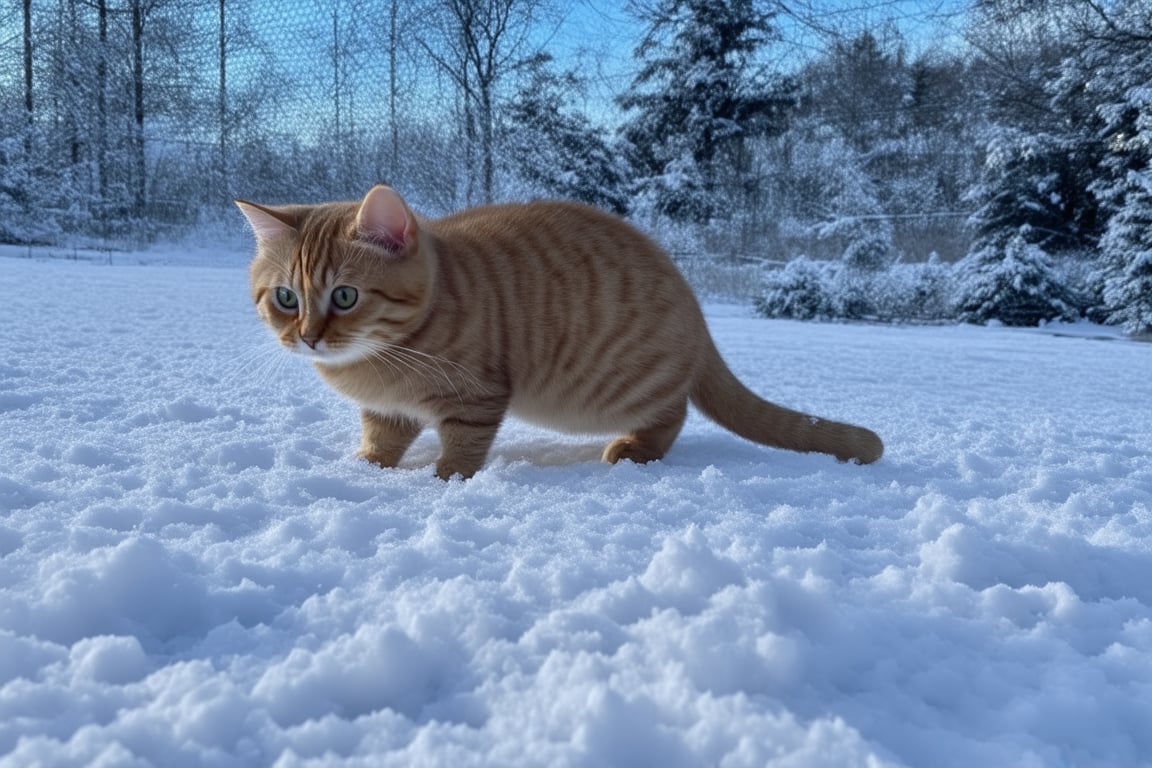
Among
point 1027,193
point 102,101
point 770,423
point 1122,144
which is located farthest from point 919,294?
point 102,101

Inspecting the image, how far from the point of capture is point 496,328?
135 centimetres

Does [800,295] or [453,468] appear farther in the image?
[800,295]

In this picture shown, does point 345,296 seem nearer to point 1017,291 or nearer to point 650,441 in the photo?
point 650,441

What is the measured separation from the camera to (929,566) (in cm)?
79

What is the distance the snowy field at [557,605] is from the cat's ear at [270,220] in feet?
1.19

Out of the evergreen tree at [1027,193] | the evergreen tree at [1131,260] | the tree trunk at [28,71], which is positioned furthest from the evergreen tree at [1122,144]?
the tree trunk at [28,71]

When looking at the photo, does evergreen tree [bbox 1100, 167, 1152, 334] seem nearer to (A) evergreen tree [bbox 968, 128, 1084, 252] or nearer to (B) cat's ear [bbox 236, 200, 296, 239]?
(A) evergreen tree [bbox 968, 128, 1084, 252]

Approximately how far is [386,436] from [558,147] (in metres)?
6.45

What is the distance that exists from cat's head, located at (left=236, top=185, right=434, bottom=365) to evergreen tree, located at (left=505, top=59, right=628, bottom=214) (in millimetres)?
5922

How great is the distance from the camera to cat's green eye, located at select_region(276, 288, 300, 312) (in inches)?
50.6

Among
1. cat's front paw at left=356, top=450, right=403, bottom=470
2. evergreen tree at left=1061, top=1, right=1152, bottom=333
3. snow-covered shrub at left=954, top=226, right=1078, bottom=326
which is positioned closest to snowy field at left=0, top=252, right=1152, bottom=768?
cat's front paw at left=356, top=450, right=403, bottom=470

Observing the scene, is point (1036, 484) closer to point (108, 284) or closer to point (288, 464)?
point (288, 464)

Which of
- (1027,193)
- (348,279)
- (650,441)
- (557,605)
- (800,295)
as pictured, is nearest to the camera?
(557,605)

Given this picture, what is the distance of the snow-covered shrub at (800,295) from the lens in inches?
274
